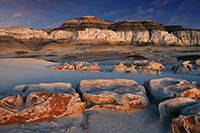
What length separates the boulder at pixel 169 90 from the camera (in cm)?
272

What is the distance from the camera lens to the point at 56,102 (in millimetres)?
2375

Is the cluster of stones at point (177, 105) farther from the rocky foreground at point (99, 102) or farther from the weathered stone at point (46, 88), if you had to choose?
the weathered stone at point (46, 88)

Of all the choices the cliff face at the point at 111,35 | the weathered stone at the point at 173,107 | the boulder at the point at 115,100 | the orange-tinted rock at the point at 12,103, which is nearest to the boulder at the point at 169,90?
the boulder at the point at 115,100

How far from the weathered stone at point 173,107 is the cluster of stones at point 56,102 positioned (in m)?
0.57

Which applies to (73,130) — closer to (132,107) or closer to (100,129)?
(100,129)

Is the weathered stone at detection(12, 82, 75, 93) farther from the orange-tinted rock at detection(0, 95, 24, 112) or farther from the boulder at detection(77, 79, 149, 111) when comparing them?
the orange-tinted rock at detection(0, 95, 24, 112)

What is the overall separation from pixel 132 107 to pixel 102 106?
71 centimetres

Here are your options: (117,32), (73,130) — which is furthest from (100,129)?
(117,32)

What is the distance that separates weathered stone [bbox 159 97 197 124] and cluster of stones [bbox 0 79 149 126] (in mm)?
575

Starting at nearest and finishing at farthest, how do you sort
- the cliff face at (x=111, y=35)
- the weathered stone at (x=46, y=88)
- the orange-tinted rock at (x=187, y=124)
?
the orange-tinted rock at (x=187, y=124)
the weathered stone at (x=46, y=88)
the cliff face at (x=111, y=35)

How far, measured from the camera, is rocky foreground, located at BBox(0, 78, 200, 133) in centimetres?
195

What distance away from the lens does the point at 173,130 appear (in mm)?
1789

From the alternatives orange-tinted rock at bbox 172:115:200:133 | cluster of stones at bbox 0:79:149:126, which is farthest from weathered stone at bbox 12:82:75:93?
orange-tinted rock at bbox 172:115:200:133

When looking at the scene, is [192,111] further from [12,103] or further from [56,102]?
[12,103]
